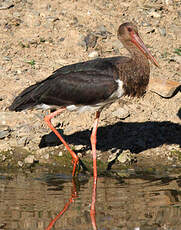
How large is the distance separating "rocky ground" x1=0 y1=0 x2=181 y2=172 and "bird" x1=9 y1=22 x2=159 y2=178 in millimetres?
665

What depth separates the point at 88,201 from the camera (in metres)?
6.29

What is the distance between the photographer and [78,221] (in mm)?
5648

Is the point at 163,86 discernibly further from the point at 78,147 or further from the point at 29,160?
the point at 29,160

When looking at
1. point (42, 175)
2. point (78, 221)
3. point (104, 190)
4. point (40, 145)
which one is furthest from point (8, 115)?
point (78, 221)

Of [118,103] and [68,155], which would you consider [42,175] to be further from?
[118,103]

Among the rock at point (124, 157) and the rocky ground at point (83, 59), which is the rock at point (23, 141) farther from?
the rock at point (124, 157)

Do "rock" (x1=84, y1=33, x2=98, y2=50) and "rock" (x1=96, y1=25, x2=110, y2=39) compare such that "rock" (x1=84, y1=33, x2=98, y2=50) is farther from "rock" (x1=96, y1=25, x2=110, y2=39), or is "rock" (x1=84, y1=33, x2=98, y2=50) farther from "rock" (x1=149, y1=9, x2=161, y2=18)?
"rock" (x1=149, y1=9, x2=161, y2=18)

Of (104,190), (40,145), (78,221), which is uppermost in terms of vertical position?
(78,221)

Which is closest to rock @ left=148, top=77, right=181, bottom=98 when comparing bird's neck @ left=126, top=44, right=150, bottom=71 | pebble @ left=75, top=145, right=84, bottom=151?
bird's neck @ left=126, top=44, right=150, bottom=71

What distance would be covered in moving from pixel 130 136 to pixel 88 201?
8.19 feet

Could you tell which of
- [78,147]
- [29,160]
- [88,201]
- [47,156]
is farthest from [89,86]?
[88,201]

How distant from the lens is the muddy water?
5.53 meters

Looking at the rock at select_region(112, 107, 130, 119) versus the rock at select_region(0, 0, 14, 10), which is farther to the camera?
the rock at select_region(0, 0, 14, 10)

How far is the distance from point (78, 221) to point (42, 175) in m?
1.99
